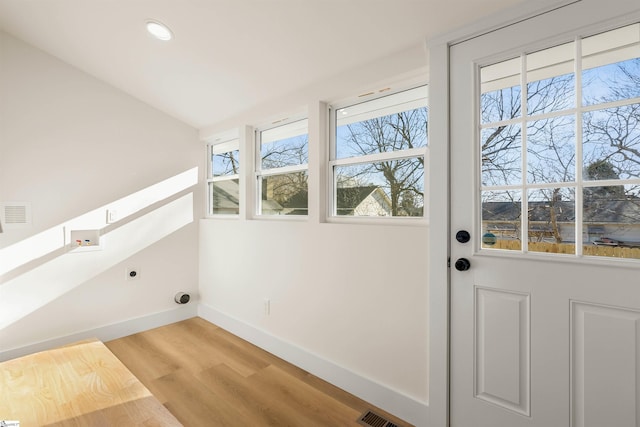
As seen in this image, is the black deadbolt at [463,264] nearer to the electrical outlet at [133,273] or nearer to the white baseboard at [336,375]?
the white baseboard at [336,375]

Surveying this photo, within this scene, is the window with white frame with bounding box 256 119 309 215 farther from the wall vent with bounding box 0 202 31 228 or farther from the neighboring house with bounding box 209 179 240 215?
the wall vent with bounding box 0 202 31 228

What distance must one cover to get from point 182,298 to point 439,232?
9.49 feet

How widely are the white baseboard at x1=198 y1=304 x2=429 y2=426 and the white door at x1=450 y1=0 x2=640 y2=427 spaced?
0.85 feet

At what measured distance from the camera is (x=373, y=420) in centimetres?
181

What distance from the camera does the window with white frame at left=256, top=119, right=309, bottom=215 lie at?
262 centimetres

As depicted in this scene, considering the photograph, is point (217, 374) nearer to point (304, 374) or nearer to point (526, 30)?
point (304, 374)

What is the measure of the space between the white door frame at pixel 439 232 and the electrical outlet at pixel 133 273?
2.84 m

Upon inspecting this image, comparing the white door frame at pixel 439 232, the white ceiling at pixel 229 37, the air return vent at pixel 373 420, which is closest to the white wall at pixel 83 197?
the white ceiling at pixel 229 37

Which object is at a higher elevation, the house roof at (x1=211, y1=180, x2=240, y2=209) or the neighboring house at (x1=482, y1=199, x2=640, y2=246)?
the house roof at (x1=211, y1=180, x2=240, y2=209)

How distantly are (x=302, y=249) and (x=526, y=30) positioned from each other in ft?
6.13

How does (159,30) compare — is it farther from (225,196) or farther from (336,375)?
(336,375)

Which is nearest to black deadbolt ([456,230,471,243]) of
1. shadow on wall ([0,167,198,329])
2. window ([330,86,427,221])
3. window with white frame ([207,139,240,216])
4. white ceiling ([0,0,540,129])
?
window ([330,86,427,221])

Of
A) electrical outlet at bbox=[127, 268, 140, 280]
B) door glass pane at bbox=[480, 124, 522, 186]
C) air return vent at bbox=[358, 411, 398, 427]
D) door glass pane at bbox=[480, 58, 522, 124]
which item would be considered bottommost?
air return vent at bbox=[358, 411, 398, 427]

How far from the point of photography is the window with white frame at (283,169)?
262 centimetres
